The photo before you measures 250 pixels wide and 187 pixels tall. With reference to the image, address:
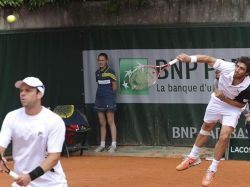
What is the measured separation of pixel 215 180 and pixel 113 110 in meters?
3.17

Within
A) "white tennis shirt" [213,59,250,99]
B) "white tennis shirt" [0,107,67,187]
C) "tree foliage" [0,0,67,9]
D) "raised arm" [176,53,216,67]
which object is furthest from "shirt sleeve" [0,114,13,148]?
"tree foliage" [0,0,67,9]

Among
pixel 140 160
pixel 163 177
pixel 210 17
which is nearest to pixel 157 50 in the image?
pixel 210 17

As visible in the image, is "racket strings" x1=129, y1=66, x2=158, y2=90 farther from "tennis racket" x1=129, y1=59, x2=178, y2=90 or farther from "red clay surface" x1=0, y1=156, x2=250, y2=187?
"red clay surface" x1=0, y1=156, x2=250, y2=187

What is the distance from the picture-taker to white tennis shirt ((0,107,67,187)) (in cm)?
580

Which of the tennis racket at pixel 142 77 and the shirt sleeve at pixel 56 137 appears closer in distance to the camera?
the shirt sleeve at pixel 56 137

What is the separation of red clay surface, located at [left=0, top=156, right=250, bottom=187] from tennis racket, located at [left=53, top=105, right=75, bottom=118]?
0.79 meters

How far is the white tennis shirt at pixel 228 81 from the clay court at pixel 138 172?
4.87 ft

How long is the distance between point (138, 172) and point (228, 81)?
2.62 meters

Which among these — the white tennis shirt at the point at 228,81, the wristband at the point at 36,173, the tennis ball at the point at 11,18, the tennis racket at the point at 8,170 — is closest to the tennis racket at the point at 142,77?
the white tennis shirt at the point at 228,81

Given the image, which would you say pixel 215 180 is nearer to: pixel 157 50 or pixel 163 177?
pixel 163 177

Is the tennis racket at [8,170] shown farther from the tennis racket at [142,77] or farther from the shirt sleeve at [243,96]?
the tennis racket at [142,77]

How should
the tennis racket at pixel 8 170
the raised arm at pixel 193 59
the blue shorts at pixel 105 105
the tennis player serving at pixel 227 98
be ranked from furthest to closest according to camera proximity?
Result: the blue shorts at pixel 105 105
the tennis player serving at pixel 227 98
the raised arm at pixel 193 59
the tennis racket at pixel 8 170

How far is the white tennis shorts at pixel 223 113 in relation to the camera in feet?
30.1

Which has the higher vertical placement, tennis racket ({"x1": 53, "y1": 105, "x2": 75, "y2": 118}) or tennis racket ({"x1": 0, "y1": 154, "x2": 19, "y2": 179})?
tennis racket ({"x1": 0, "y1": 154, "x2": 19, "y2": 179})
